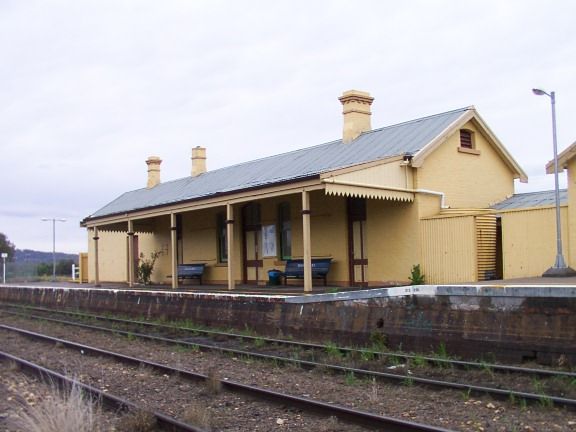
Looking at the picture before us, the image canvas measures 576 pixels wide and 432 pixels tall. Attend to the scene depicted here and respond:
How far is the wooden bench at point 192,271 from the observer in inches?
995

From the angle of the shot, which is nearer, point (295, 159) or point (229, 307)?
point (229, 307)

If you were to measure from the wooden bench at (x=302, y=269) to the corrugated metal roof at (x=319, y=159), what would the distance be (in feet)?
8.56

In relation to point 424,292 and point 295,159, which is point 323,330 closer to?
point 424,292

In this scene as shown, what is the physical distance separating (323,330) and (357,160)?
737 cm

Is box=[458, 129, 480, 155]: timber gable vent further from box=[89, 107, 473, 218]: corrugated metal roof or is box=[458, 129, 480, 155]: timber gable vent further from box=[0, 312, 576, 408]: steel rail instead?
box=[0, 312, 576, 408]: steel rail

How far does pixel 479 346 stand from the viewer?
9719mm

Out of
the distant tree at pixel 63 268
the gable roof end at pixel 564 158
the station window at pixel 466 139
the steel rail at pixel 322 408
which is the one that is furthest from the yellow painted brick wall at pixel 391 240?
the distant tree at pixel 63 268

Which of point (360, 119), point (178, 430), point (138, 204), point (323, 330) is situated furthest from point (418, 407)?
point (138, 204)

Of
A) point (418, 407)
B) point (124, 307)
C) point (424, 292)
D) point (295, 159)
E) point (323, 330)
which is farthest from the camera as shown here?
point (295, 159)

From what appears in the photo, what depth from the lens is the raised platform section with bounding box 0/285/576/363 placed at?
891 centimetres

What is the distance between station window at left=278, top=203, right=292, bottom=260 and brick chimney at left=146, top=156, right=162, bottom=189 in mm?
12924

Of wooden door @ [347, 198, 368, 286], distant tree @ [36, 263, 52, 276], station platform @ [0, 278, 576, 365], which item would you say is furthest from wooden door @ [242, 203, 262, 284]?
distant tree @ [36, 263, 52, 276]

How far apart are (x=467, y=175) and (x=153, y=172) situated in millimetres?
A: 18436

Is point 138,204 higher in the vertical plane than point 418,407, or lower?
higher
